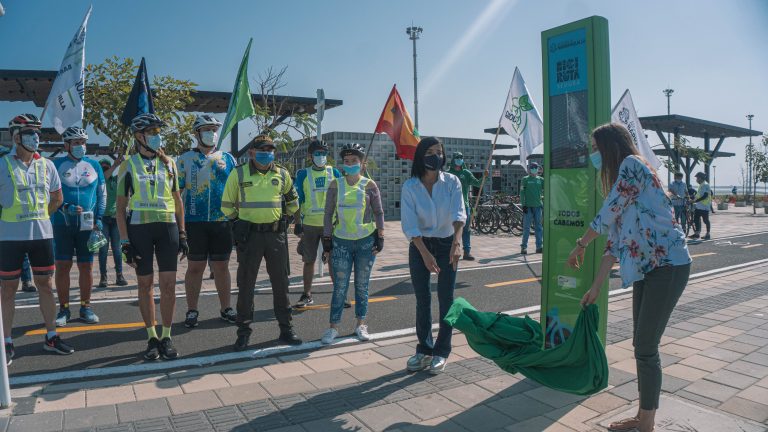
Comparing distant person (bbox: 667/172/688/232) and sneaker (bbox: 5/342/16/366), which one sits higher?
distant person (bbox: 667/172/688/232)

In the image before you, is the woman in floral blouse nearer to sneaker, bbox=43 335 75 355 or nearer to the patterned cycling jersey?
the patterned cycling jersey

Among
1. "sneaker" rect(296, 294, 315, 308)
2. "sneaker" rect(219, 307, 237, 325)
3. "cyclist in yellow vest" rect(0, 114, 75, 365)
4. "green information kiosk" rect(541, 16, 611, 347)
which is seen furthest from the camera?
"sneaker" rect(296, 294, 315, 308)

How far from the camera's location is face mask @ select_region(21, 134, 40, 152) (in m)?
4.62

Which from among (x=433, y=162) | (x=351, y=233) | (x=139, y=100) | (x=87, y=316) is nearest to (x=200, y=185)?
(x=139, y=100)

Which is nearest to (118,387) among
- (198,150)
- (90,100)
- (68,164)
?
(198,150)

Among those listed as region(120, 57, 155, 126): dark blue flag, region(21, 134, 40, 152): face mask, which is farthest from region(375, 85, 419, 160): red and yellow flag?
region(21, 134, 40, 152): face mask

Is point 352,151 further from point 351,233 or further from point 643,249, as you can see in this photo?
point 643,249

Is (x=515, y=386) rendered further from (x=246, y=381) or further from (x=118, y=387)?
(x=118, y=387)

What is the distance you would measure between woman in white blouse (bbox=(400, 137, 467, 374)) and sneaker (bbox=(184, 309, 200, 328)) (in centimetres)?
268

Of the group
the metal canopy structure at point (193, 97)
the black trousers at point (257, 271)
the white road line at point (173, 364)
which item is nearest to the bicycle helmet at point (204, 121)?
the black trousers at point (257, 271)

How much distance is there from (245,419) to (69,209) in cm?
371

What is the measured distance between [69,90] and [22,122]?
1534 millimetres

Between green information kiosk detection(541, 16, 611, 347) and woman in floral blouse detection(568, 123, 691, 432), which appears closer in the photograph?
woman in floral blouse detection(568, 123, 691, 432)

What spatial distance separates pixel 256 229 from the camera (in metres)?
5.15
